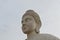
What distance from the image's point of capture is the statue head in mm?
7820

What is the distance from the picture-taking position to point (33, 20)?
793 centimetres

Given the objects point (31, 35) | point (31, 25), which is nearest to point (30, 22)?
point (31, 25)

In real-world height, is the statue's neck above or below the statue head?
below

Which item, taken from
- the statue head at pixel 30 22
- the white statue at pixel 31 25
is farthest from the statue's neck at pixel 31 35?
the statue head at pixel 30 22

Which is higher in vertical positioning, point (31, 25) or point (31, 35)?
point (31, 25)

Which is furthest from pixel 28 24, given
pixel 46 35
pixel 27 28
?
pixel 46 35

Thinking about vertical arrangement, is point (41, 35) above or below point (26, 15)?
below

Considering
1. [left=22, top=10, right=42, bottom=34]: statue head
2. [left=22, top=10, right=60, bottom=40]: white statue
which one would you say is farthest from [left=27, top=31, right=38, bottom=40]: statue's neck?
[left=22, top=10, right=42, bottom=34]: statue head

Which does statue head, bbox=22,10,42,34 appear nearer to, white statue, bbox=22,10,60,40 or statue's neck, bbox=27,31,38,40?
white statue, bbox=22,10,60,40

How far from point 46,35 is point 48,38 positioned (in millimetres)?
157

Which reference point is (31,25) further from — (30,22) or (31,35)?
(31,35)

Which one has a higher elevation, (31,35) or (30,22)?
(30,22)

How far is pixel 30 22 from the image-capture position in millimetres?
7844

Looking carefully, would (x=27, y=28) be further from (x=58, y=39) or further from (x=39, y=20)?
(x=58, y=39)
